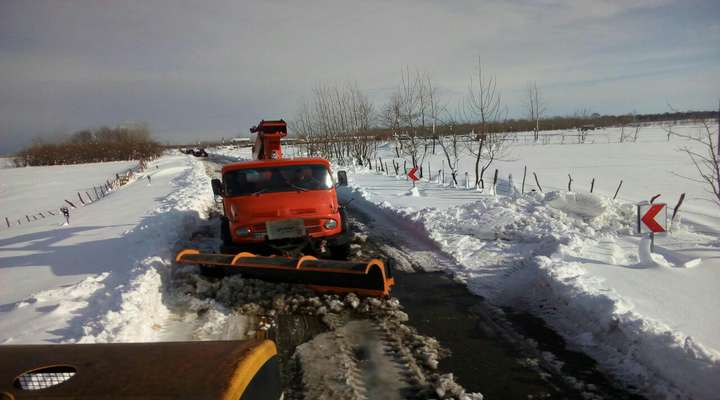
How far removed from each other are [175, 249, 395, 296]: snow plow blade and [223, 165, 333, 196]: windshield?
155 cm

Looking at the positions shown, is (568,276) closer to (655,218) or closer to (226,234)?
(655,218)

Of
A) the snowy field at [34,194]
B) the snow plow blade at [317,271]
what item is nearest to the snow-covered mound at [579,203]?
the snow plow blade at [317,271]

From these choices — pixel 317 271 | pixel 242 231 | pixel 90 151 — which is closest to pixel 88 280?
pixel 242 231

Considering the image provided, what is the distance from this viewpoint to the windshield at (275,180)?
6812mm

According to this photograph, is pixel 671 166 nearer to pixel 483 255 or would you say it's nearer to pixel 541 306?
pixel 483 255

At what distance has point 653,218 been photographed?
6.02 meters

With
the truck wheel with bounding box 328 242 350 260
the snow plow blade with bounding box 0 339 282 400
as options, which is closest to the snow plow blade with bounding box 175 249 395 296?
the truck wheel with bounding box 328 242 350 260

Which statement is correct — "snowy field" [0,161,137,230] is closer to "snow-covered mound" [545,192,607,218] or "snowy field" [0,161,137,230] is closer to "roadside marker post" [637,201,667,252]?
"snow-covered mound" [545,192,607,218]

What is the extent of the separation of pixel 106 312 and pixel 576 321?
5460 mm

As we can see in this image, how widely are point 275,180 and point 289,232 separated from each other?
127 cm

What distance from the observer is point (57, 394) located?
1.50m

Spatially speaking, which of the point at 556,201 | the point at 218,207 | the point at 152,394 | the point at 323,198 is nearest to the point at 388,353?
the point at 152,394

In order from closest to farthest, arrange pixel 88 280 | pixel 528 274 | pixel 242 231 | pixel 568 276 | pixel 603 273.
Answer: pixel 568 276
pixel 603 273
pixel 528 274
pixel 88 280
pixel 242 231

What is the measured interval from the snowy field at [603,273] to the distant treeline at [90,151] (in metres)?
77.3
